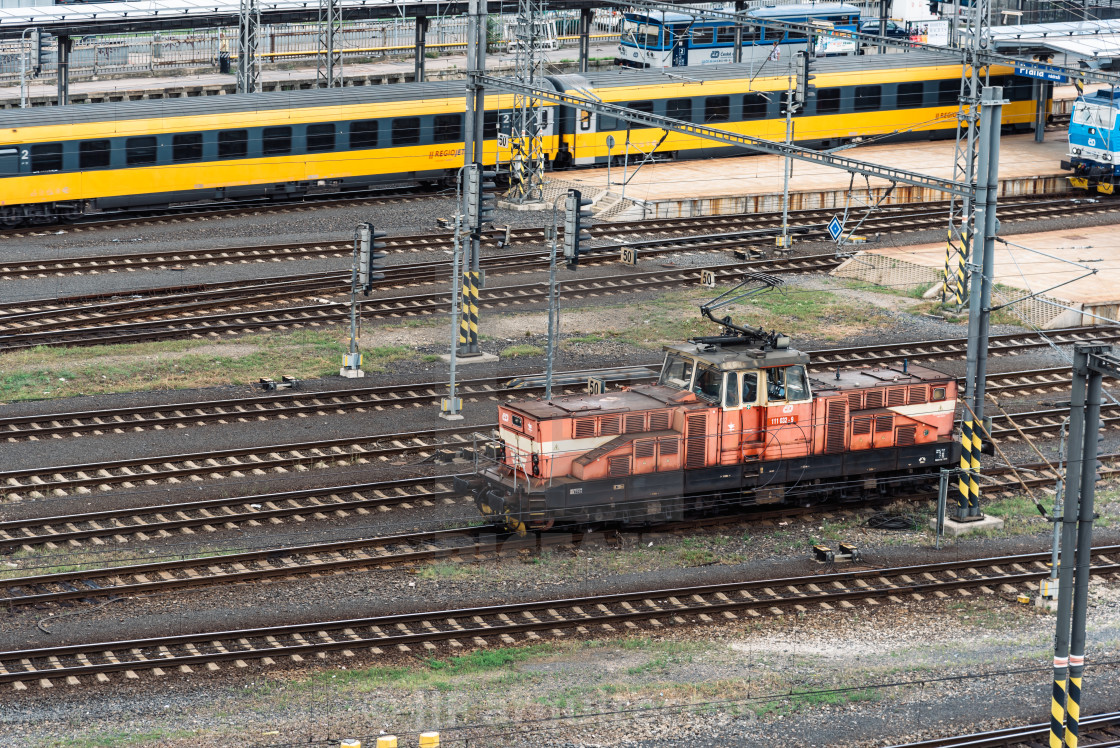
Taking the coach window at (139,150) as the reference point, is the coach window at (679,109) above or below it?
above

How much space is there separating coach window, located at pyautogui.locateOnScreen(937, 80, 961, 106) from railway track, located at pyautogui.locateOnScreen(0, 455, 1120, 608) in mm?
33512

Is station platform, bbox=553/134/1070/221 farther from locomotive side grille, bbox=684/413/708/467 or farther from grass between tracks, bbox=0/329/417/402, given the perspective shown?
locomotive side grille, bbox=684/413/708/467

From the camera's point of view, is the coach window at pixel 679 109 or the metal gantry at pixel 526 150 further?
the coach window at pixel 679 109

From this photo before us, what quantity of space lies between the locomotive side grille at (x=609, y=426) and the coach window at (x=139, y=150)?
24.5 metres

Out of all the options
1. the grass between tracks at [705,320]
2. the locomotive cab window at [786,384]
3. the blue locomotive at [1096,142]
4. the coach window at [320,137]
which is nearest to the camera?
the locomotive cab window at [786,384]

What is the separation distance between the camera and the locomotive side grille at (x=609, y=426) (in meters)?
25.3

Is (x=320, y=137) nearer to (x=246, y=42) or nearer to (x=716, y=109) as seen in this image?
(x=246, y=42)

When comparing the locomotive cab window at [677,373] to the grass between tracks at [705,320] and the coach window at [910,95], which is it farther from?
the coach window at [910,95]

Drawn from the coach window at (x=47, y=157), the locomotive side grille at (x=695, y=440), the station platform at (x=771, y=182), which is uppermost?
the coach window at (x=47, y=157)

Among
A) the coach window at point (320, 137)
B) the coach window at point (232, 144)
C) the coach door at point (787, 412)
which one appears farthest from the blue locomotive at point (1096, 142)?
the coach door at point (787, 412)

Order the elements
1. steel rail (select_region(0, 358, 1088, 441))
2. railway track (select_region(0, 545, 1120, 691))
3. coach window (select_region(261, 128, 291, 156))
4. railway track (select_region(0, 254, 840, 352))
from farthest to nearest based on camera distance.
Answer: coach window (select_region(261, 128, 291, 156)), railway track (select_region(0, 254, 840, 352)), steel rail (select_region(0, 358, 1088, 441)), railway track (select_region(0, 545, 1120, 691))

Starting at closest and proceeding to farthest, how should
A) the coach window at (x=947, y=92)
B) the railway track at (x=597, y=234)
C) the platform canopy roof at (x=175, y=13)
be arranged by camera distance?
the railway track at (x=597, y=234), the platform canopy roof at (x=175, y=13), the coach window at (x=947, y=92)

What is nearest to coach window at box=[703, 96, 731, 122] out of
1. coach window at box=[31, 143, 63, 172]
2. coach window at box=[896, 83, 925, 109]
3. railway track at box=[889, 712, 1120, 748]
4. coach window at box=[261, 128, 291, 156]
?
coach window at box=[896, 83, 925, 109]

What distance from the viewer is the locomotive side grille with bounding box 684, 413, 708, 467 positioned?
25.5 meters
